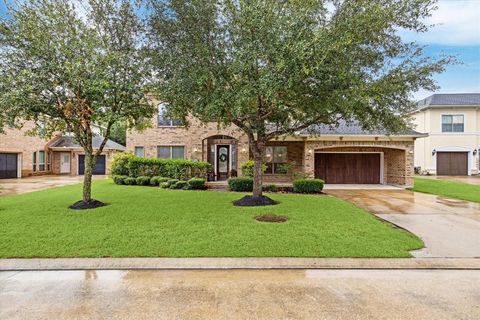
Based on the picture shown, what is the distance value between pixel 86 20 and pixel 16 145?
1912 cm

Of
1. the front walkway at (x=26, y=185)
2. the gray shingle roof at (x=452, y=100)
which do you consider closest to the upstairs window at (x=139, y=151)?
the front walkway at (x=26, y=185)

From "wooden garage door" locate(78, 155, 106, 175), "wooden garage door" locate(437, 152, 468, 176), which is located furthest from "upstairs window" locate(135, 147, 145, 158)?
"wooden garage door" locate(437, 152, 468, 176)

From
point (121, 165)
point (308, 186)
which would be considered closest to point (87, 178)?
point (121, 165)

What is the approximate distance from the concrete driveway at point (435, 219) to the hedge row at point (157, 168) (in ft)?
25.3

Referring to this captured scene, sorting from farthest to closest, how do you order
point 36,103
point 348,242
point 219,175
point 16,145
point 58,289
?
point 16,145 < point 219,175 < point 36,103 < point 348,242 < point 58,289

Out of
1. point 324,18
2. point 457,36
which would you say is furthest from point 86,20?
point 457,36

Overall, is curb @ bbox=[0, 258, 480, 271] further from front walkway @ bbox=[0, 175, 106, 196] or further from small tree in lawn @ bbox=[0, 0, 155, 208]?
front walkway @ bbox=[0, 175, 106, 196]

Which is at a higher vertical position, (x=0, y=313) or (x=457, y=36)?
(x=457, y=36)

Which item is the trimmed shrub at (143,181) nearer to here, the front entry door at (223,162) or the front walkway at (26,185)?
the front entry door at (223,162)

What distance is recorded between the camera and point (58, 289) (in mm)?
4211

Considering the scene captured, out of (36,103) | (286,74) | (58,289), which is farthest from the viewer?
(36,103)

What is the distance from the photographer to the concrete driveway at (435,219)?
19.6 ft

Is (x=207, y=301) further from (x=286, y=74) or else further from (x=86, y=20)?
(x=86, y=20)

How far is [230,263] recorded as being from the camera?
203 inches
